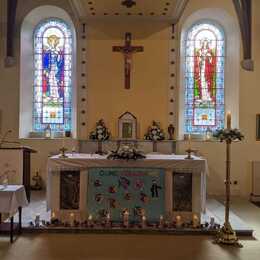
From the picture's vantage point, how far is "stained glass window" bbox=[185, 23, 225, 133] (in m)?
11.1

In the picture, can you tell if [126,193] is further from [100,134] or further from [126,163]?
[100,134]

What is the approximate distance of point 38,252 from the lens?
5.49m

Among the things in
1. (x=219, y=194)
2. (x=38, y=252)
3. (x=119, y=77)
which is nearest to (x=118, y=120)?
(x=119, y=77)

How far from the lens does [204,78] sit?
1116 centimetres

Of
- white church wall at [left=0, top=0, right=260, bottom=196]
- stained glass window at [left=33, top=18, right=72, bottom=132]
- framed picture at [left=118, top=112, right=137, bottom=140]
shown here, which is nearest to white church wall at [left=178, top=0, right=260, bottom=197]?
white church wall at [left=0, top=0, right=260, bottom=196]

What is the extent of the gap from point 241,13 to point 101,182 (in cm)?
467

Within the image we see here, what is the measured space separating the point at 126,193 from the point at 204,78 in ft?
17.4

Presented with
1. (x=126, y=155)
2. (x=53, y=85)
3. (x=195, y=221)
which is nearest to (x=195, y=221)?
(x=195, y=221)

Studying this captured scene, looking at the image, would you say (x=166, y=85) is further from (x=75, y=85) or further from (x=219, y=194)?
(x=219, y=194)

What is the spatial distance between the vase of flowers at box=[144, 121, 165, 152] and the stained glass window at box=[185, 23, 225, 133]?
1087 mm

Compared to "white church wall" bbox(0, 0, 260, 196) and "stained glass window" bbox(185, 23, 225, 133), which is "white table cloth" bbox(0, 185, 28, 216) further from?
"stained glass window" bbox(185, 23, 225, 133)

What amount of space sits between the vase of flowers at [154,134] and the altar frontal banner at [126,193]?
331 centimetres

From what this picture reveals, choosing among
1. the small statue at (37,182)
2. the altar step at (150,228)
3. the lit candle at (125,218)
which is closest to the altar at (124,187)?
the lit candle at (125,218)

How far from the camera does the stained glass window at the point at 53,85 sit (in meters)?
11.2
